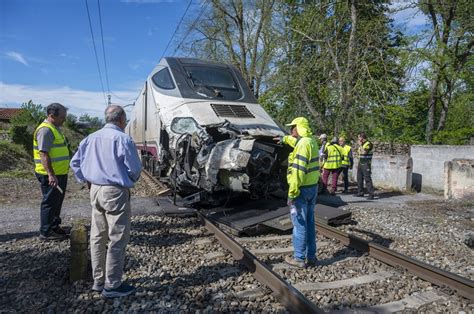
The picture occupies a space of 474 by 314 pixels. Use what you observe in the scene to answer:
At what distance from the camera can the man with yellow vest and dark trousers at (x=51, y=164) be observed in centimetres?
520

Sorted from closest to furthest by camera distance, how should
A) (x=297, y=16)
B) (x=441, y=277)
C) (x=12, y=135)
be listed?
(x=441, y=277) < (x=297, y=16) < (x=12, y=135)

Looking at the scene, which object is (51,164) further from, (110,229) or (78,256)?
(110,229)

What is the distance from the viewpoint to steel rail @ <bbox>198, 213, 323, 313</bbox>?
3340mm

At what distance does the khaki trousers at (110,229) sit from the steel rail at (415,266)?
3.18m

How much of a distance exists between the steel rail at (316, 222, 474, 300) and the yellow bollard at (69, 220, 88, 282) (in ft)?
Answer: 11.6

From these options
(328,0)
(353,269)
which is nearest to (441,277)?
(353,269)

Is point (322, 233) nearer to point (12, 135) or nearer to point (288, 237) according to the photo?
point (288, 237)

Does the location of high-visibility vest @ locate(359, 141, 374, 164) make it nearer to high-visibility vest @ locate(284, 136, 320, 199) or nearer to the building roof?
high-visibility vest @ locate(284, 136, 320, 199)

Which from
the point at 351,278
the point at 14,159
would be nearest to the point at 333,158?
the point at 351,278

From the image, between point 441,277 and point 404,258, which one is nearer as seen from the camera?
point 441,277

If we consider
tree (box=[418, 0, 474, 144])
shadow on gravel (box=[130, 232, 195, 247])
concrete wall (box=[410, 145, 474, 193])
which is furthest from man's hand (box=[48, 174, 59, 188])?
tree (box=[418, 0, 474, 144])

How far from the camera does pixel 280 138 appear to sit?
695 centimetres

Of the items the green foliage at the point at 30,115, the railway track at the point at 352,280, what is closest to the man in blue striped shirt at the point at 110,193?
the railway track at the point at 352,280

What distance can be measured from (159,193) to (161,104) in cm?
215
